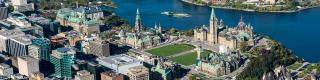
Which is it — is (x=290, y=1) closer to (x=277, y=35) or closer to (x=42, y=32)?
(x=277, y=35)

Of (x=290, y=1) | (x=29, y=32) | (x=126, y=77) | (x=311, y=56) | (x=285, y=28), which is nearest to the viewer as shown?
(x=126, y=77)

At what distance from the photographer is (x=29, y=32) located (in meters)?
29.4

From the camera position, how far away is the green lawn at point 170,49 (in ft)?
92.2

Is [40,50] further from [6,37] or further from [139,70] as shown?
[139,70]

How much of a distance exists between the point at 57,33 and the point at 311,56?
37.8 ft

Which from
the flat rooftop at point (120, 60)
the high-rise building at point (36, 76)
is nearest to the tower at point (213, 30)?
the flat rooftop at point (120, 60)

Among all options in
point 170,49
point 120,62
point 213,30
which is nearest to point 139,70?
point 120,62

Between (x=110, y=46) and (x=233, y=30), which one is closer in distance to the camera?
(x=110, y=46)

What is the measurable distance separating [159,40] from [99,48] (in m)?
3.79

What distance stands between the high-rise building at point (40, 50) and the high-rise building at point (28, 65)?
76cm

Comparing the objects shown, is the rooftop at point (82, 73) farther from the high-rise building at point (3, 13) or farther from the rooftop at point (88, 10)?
the high-rise building at point (3, 13)

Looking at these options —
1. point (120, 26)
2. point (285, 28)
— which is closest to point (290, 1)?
point (285, 28)

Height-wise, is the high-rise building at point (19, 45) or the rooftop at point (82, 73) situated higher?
the high-rise building at point (19, 45)

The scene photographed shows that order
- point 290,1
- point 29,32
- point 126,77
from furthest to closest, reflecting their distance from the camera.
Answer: point 290,1
point 29,32
point 126,77
